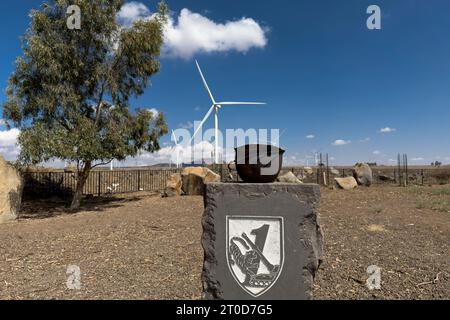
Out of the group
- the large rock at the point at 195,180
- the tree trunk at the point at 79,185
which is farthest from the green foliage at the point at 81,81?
the large rock at the point at 195,180

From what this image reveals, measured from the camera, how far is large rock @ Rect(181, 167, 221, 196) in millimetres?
16594

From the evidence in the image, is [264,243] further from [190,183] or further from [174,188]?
[174,188]

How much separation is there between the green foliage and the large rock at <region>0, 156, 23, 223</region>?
2.16ft

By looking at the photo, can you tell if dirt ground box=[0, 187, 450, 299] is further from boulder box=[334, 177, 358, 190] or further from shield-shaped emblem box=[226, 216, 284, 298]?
boulder box=[334, 177, 358, 190]

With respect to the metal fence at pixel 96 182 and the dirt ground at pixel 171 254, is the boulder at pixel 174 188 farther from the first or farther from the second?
the dirt ground at pixel 171 254

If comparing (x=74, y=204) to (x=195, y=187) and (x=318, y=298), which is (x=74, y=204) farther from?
(x=318, y=298)

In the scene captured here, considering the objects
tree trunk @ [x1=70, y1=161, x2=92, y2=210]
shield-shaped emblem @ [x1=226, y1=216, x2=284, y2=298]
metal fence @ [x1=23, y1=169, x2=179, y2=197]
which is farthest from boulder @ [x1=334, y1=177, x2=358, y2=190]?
shield-shaped emblem @ [x1=226, y1=216, x2=284, y2=298]

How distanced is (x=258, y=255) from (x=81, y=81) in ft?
44.7

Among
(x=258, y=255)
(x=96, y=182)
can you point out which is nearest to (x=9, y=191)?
(x=96, y=182)

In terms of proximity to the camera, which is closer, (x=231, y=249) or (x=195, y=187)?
(x=231, y=249)

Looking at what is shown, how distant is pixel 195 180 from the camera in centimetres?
1666
